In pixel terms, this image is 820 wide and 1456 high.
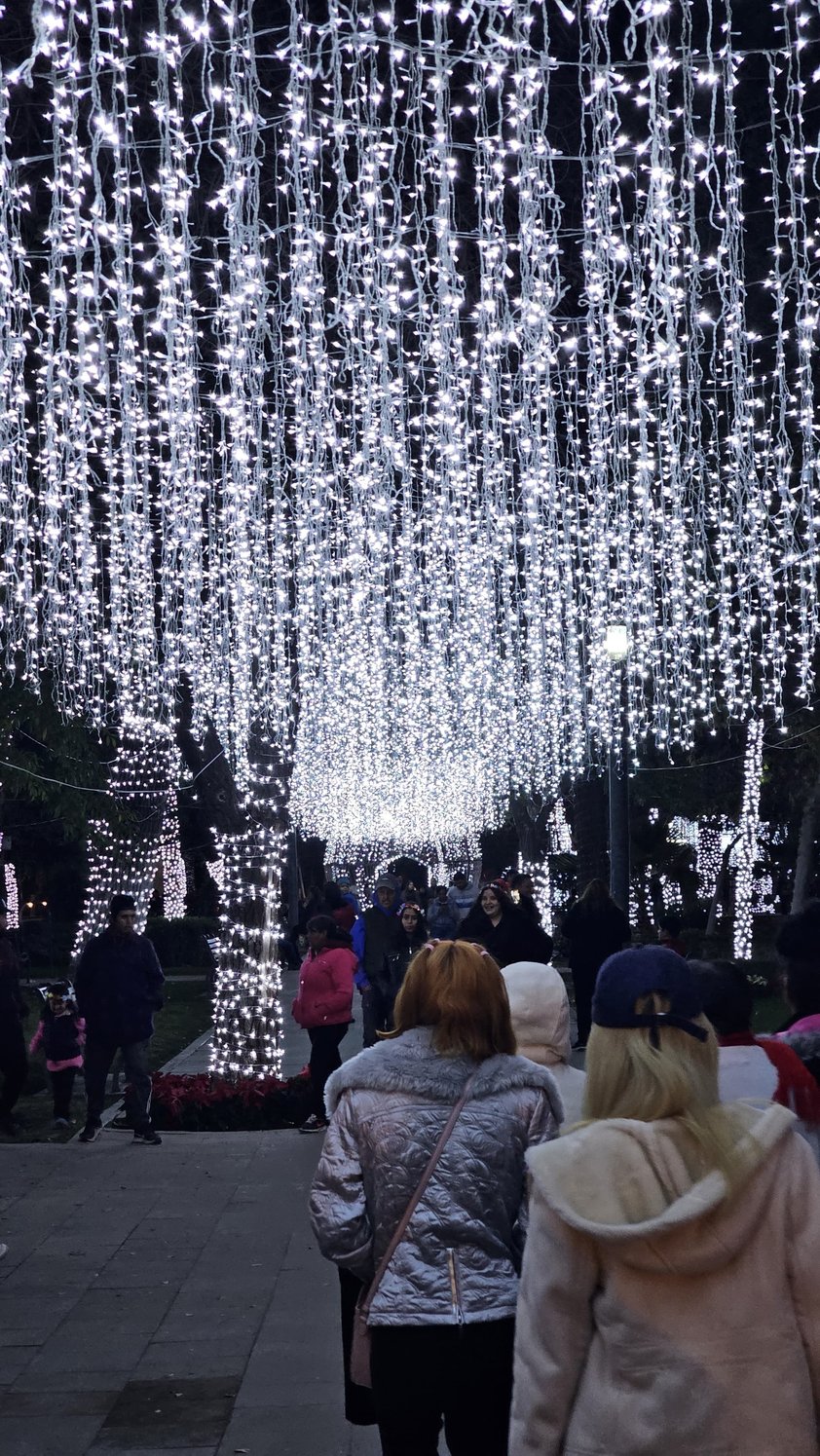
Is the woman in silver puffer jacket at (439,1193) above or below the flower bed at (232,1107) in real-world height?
above

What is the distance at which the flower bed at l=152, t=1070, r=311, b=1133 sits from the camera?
12.6 metres

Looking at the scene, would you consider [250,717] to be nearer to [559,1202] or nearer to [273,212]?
[273,212]

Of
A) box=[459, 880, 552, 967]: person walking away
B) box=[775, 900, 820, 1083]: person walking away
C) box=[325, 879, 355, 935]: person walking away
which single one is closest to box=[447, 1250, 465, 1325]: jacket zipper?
box=[775, 900, 820, 1083]: person walking away

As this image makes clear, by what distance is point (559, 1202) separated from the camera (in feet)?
8.44

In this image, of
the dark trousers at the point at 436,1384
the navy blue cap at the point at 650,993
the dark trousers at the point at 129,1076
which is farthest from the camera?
the dark trousers at the point at 129,1076

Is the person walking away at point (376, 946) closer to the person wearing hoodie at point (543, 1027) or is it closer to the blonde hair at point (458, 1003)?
the person wearing hoodie at point (543, 1027)

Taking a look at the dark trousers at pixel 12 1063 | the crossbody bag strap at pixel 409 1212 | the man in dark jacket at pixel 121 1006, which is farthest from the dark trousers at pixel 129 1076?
the crossbody bag strap at pixel 409 1212

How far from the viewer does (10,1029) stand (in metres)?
11.6

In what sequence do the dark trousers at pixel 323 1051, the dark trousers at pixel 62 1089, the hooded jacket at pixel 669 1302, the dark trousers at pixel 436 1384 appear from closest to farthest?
the hooded jacket at pixel 669 1302 < the dark trousers at pixel 436 1384 < the dark trousers at pixel 323 1051 < the dark trousers at pixel 62 1089

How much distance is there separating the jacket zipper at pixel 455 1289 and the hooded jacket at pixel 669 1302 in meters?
0.93

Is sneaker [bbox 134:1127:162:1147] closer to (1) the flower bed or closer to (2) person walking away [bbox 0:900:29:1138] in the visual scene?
(1) the flower bed

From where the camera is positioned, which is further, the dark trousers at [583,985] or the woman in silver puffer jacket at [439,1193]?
the dark trousers at [583,985]

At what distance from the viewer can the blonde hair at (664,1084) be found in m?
2.60

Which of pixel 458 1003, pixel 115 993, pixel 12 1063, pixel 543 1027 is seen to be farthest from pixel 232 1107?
pixel 458 1003
